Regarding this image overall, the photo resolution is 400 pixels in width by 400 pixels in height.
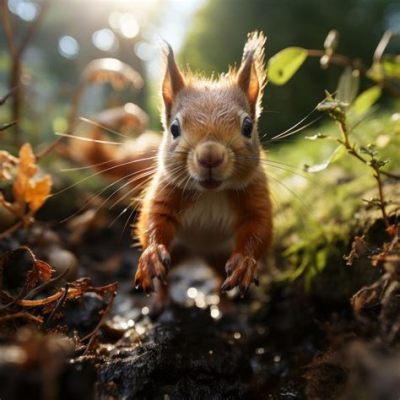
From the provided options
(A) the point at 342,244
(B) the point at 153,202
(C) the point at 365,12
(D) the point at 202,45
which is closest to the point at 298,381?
(A) the point at 342,244

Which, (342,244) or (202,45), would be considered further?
(202,45)

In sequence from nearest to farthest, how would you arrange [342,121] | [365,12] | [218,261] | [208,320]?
[342,121] < [208,320] < [218,261] < [365,12]

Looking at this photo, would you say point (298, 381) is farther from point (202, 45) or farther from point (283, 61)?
point (202, 45)

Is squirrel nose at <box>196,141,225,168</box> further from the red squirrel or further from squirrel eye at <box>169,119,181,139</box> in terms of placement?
squirrel eye at <box>169,119,181,139</box>

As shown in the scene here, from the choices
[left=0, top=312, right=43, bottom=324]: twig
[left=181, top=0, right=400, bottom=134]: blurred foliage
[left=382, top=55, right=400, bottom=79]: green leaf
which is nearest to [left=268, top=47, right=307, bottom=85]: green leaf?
[left=382, top=55, right=400, bottom=79]: green leaf

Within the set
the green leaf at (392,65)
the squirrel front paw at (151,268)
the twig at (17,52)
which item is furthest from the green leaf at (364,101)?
the twig at (17,52)
